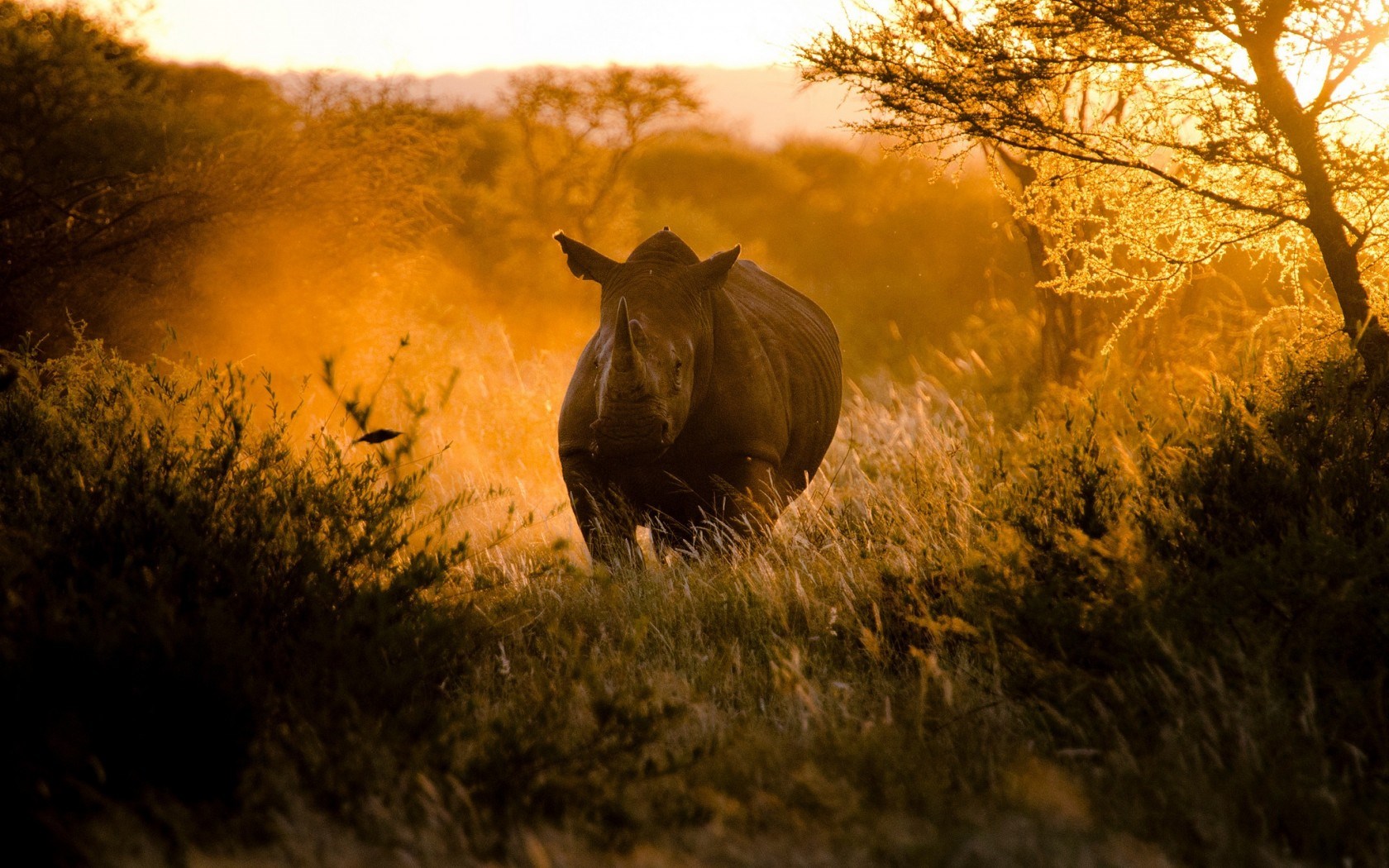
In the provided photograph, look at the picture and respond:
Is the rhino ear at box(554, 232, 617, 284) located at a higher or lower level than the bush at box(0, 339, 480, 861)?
higher

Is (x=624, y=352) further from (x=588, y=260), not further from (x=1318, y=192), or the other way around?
(x=1318, y=192)

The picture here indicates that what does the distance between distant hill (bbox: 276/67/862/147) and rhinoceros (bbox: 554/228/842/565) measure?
45.9 inches

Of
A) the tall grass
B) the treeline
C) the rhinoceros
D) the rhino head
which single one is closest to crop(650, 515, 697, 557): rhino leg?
the rhinoceros

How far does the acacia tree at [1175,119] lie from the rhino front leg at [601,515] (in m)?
2.24

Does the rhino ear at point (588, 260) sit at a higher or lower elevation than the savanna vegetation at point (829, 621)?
higher

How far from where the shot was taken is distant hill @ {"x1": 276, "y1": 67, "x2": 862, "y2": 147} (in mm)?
6645

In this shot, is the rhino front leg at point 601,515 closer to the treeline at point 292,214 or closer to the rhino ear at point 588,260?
the rhino ear at point 588,260

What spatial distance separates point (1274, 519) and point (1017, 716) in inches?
52.3

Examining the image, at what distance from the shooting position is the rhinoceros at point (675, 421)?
527 cm

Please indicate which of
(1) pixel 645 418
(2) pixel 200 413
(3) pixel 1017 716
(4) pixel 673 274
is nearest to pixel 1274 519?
(3) pixel 1017 716

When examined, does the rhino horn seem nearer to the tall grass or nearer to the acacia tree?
the tall grass

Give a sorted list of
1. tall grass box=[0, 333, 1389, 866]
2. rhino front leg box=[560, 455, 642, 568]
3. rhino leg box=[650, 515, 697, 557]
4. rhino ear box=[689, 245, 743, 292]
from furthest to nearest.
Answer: rhino leg box=[650, 515, 697, 557] → rhino ear box=[689, 245, 743, 292] → rhino front leg box=[560, 455, 642, 568] → tall grass box=[0, 333, 1389, 866]

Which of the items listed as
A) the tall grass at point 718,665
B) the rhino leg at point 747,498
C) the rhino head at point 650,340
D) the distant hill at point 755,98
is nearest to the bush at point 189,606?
the tall grass at point 718,665

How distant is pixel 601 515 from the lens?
573 cm
